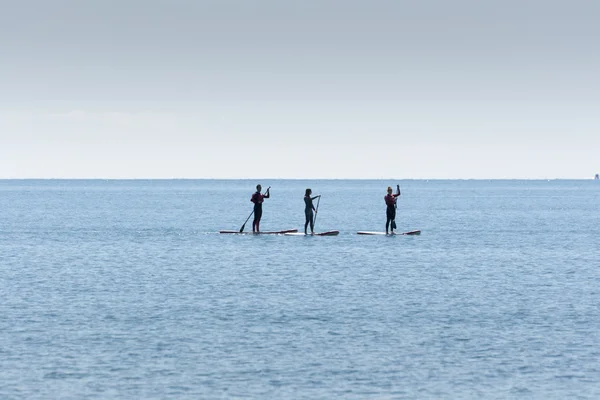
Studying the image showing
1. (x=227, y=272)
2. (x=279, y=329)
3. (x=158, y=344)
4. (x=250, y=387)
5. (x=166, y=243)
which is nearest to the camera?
(x=250, y=387)

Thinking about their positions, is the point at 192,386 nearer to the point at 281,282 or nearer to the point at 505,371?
the point at 505,371

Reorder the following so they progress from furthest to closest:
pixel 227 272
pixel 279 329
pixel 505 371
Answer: pixel 227 272, pixel 279 329, pixel 505 371

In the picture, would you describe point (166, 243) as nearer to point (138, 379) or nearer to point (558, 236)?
point (558, 236)

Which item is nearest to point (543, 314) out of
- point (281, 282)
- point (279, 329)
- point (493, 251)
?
point (279, 329)

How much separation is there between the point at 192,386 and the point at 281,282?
15.6 m

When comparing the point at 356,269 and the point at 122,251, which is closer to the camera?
the point at 356,269

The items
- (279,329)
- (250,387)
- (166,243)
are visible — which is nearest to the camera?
(250,387)

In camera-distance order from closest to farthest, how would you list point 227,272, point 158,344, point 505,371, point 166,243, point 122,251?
point 505,371 → point 158,344 → point 227,272 → point 122,251 → point 166,243

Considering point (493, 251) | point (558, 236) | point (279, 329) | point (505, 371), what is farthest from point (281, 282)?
point (558, 236)

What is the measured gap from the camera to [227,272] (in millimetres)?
37812

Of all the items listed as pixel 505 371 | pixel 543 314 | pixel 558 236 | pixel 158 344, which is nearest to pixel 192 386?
pixel 158 344

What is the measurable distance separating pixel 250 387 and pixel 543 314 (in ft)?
35.7

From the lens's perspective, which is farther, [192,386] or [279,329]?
[279,329]

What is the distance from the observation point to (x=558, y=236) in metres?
62.4
